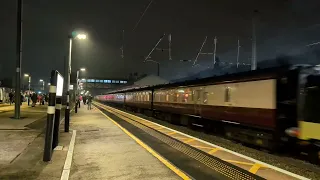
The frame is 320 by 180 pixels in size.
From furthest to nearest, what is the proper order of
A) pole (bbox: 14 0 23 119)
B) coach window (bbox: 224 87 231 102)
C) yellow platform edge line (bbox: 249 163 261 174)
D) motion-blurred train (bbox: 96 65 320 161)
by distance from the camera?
pole (bbox: 14 0 23 119)
coach window (bbox: 224 87 231 102)
motion-blurred train (bbox: 96 65 320 161)
yellow platform edge line (bbox: 249 163 261 174)

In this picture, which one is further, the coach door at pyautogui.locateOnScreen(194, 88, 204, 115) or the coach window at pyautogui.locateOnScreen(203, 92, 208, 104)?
the coach door at pyautogui.locateOnScreen(194, 88, 204, 115)

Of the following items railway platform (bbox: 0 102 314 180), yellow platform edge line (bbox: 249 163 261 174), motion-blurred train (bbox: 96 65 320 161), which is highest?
motion-blurred train (bbox: 96 65 320 161)

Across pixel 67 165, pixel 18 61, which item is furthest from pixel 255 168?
pixel 18 61

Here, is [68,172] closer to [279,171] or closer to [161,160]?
[161,160]

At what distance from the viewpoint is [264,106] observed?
11117 mm

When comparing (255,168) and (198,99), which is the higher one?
(198,99)

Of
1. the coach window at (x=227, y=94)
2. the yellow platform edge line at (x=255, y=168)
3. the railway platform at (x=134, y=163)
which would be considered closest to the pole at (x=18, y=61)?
the railway platform at (x=134, y=163)

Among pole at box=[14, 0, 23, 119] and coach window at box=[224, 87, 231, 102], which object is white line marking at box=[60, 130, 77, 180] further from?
pole at box=[14, 0, 23, 119]

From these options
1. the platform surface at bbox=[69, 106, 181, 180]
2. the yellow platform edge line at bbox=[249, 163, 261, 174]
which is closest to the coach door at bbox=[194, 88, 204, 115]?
the platform surface at bbox=[69, 106, 181, 180]

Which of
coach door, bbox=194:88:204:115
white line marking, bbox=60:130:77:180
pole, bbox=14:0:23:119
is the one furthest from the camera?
pole, bbox=14:0:23:119

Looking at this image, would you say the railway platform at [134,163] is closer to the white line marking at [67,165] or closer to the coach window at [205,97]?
the white line marking at [67,165]

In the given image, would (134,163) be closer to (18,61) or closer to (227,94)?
(227,94)

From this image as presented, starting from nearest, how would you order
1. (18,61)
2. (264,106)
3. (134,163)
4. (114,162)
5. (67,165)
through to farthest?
(67,165), (134,163), (114,162), (264,106), (18,61)

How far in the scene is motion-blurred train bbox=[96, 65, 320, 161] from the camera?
8992mm
